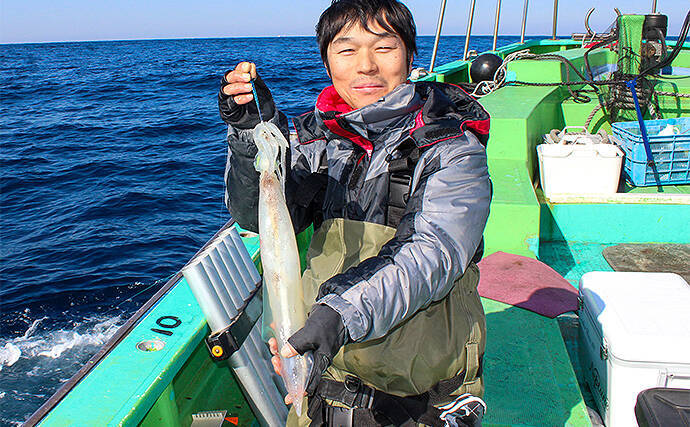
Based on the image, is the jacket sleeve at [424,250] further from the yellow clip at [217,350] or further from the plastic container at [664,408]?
the yellow clip at [217,350]

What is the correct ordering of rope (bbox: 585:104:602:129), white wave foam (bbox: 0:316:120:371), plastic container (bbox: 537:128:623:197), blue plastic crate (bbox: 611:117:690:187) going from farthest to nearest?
rope (bbox: 585:104:602:129) < white wave foam (bbox: 0:316:120:371) < blue plastic crate (bbox: 611:117:690:187) < plastic container (bbox: 537:128:623:197)

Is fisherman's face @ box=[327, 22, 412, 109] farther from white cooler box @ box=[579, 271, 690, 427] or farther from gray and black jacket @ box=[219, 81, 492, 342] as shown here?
white cooler box @ box=[579, 271, 690, 427]

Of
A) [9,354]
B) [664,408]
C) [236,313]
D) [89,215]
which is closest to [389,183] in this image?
[236,313]

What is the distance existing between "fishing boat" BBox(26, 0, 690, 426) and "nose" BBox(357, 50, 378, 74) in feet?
4.24

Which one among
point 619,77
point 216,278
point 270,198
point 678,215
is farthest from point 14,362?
point 619,77

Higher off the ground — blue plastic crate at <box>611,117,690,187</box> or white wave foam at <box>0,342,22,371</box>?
blue plastic crate at <box>611,117,690,187</box>

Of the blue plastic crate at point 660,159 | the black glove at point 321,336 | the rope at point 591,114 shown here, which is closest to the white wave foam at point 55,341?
the black glove at point 321,336

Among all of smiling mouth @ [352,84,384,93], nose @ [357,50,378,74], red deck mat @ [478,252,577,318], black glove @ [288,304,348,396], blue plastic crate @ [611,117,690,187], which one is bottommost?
red deck mat @ [478,252,577,318]

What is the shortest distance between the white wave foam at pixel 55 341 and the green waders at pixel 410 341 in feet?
19.9

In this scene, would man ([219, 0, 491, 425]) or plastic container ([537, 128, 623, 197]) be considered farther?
plastic container ([537, 128, 623, 197])

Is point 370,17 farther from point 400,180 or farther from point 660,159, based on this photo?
point 660,159

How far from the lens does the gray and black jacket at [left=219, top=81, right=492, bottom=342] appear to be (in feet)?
5.09

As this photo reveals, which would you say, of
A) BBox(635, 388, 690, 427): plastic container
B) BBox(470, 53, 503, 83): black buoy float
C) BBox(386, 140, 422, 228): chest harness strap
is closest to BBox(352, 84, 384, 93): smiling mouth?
BBox(386, 140, 422, 228): chest harness strap

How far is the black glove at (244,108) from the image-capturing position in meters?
2.00
